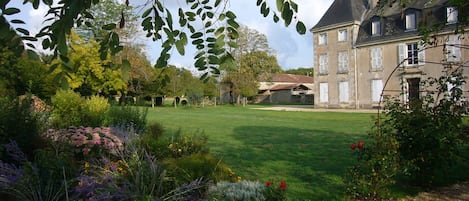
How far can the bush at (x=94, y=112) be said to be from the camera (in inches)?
421

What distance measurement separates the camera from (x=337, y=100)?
1374 inches

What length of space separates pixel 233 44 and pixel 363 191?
13.8 feet

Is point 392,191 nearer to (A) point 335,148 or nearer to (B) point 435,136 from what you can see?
(B) point 435,136

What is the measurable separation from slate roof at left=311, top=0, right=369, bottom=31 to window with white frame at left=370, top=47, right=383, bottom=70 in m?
3.33

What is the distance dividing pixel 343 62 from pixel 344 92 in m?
2.73

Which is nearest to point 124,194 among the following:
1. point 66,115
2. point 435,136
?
point 435,136

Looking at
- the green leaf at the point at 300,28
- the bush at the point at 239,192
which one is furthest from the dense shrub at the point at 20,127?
the green leaf at the point at 300,28

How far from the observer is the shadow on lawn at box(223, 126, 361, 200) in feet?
19.6

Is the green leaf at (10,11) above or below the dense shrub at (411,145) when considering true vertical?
above

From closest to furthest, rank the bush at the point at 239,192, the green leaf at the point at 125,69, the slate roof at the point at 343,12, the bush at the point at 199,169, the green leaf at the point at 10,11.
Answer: the green leaf at the point at 10,11
the green leaf at the point at 125,69
the bush at the point at 239,192
the bush at the point at 199,169
the slate roof at the point at 343,12

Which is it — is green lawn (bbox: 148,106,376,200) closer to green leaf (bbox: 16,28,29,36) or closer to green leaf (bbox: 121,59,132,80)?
green leaf (bbox: 121,59,132,80)

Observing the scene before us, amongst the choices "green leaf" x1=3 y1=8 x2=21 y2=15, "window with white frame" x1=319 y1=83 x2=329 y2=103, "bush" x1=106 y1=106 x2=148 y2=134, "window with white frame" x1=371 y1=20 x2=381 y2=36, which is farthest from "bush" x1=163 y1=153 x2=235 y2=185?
"window with white frame" x1=319 y1=83 x2=329 y2=103

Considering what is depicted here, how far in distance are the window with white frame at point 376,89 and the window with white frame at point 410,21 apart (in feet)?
15.8

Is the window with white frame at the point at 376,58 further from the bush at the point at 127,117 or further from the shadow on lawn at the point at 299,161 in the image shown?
the bush at the point at 127,117
